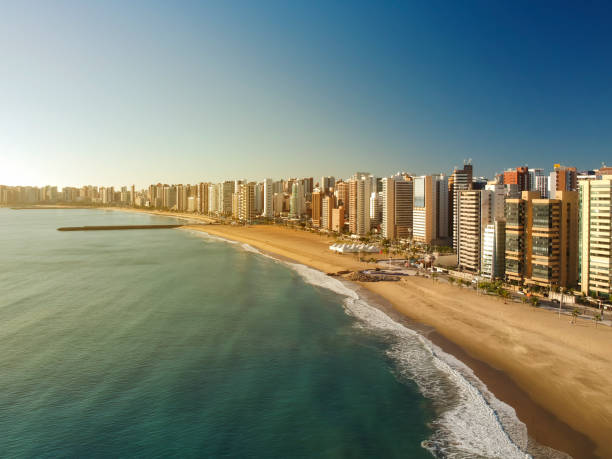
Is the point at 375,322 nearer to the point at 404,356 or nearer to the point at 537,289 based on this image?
the point at 404,356

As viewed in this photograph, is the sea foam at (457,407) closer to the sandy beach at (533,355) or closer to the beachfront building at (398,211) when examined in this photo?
the sandy beach at (533,355)

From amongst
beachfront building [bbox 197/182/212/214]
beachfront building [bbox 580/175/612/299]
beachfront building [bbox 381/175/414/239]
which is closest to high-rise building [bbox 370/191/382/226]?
beachfront building [bbox 381/175/414/239]

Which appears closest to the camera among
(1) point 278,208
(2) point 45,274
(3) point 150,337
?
(3) point 150,337

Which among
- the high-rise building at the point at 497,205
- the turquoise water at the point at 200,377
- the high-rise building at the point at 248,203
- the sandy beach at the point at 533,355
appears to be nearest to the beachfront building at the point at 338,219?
the high-rise building at the point at 248,203

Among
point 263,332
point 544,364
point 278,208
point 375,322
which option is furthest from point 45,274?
point 278,208

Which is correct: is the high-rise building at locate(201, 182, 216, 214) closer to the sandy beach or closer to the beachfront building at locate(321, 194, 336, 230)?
the beachfront building at locate(321, 194, 336, 230)
